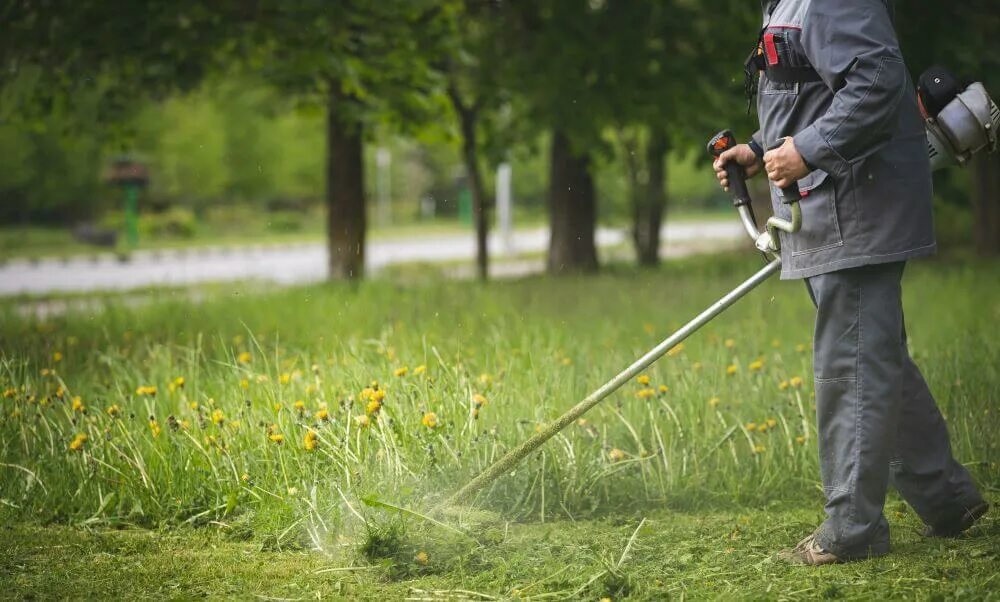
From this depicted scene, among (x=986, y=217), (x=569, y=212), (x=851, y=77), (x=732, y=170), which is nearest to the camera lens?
(x=851, y=77)

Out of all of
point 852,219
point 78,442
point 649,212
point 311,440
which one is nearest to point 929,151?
point 852,219

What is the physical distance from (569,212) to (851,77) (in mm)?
9462

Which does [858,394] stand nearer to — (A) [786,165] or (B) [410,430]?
(A) [786,165]

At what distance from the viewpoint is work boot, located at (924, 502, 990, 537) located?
3367 mm

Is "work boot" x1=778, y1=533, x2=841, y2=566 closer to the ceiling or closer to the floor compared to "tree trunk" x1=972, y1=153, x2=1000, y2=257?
closer to the floor

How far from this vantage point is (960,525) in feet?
11.2

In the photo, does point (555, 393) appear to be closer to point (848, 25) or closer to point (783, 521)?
point (783, 521)

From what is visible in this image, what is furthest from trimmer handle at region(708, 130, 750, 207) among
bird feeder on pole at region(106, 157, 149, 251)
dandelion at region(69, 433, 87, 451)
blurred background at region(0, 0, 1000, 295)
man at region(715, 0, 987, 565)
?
bird feeder on pole at region(106, 157, 149, 251)

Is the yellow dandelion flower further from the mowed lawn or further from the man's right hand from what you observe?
the man's right hand

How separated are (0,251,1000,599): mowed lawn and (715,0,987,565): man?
26 cm

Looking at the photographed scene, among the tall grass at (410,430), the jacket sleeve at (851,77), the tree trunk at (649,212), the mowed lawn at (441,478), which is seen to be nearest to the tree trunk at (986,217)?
the tree trunk at (649,212)

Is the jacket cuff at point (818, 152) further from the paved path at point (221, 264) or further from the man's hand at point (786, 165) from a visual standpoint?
the paved path at point (221, 264)

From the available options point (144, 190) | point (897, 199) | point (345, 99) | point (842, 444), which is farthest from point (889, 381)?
point (144, 190)

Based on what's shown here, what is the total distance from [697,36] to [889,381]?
6.51m
